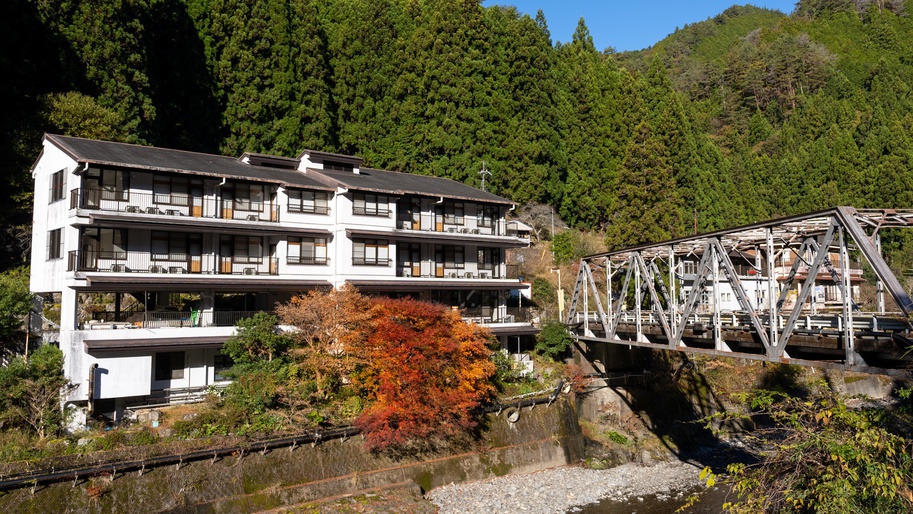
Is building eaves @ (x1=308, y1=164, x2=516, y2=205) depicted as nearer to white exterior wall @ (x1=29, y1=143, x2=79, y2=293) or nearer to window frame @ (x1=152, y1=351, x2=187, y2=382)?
window frame @ (x1=152, y1=351, x2=187, y2=382)

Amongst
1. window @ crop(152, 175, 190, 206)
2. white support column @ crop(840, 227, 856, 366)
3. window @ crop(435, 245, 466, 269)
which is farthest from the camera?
window @ crop(435, 245, 466, 269)

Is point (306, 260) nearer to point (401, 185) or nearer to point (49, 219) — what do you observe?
point (401, 185)

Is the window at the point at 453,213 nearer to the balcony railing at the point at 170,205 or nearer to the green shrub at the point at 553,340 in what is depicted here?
the green shrub at the point at 553,340

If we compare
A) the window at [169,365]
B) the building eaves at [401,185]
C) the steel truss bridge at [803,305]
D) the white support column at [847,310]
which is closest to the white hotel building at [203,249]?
the window at [169,365]

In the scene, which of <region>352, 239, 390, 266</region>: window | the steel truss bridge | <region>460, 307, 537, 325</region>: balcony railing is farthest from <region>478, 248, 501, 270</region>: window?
the steel truss bridge

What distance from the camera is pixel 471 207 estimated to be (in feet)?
109

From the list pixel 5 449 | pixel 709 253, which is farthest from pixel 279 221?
pixel 709 253

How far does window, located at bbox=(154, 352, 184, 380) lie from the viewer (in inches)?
918

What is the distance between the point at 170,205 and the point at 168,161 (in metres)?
2.27

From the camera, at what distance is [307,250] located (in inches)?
1097

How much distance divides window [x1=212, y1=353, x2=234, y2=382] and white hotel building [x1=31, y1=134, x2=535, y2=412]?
3.4 inches

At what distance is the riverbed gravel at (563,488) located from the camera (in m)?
21.5

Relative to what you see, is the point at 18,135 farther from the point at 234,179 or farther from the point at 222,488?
the point at 222,488

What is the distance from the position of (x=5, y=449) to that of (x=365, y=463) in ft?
33.9
